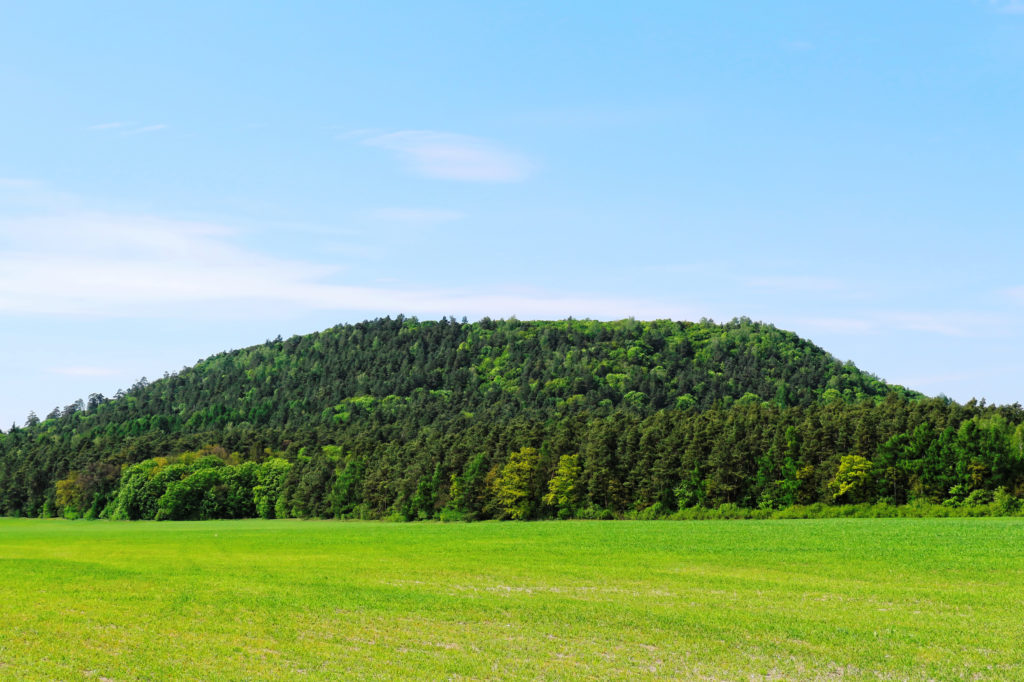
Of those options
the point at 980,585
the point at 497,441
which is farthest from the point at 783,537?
the point at 497,441

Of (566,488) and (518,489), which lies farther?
(518,489)

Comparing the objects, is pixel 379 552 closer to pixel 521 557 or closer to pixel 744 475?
pixel 521 557

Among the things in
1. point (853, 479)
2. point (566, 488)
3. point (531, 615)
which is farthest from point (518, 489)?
point (531, 615)

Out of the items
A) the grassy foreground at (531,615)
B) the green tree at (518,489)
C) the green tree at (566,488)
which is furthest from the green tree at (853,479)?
the grassy foreground at (531,615)

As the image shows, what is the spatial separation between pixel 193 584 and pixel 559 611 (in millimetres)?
16828

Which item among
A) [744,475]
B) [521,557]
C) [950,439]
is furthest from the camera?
[744,475]

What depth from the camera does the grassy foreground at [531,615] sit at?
23969mm

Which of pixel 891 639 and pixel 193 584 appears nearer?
pixel 891 639

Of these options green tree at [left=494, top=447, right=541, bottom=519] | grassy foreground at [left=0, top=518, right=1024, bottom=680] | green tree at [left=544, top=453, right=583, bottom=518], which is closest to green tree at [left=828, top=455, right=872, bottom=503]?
green tree at [left=544, top=453, right=583, bottom=518]

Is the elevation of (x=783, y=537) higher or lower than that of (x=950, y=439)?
lower

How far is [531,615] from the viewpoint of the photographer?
1246 inches

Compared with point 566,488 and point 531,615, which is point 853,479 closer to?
point 566,488

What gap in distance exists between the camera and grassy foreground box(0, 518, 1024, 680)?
78.6ft

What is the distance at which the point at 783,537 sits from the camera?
66.4m
